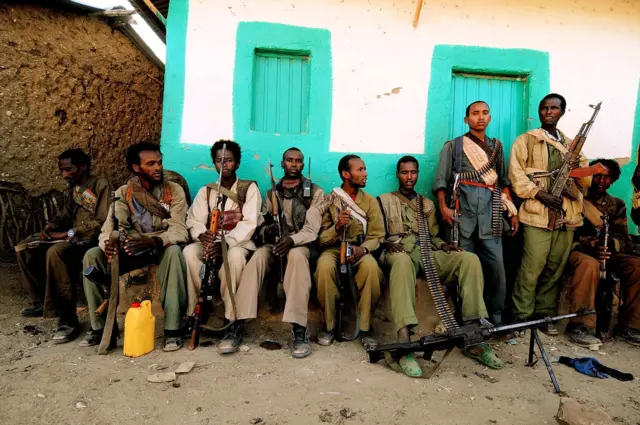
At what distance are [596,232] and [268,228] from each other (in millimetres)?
3503

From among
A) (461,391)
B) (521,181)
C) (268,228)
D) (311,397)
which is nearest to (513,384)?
(461,391)

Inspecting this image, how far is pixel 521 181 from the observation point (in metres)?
4.29

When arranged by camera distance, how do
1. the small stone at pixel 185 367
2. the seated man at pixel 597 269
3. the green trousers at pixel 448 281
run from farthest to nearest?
the seated man at pixel 597 269 < the green trousers at pixel 448 281 < the small stone at pixel 185 367

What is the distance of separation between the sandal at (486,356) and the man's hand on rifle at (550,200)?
1676mm

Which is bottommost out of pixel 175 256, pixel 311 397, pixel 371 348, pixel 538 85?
pixel 311 397

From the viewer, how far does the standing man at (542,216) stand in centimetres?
423

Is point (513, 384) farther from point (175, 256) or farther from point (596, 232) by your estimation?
point (175, 256)

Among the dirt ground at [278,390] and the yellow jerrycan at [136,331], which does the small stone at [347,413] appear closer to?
the dirt ground at [278,390]

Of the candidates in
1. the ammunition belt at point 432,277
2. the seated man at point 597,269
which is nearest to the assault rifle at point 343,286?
the ammunition belt at point 432,277

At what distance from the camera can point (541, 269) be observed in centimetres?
424

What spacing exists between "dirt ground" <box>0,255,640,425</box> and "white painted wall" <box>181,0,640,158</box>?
98.6 inches

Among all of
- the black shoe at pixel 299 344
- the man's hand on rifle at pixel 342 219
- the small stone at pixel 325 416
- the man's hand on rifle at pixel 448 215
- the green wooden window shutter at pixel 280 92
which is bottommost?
the small stone at pixel 325 416

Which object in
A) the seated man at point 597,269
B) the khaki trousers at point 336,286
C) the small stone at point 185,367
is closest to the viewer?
the small stone at point 185,367

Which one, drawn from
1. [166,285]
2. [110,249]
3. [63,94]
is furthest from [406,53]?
[63,94]
